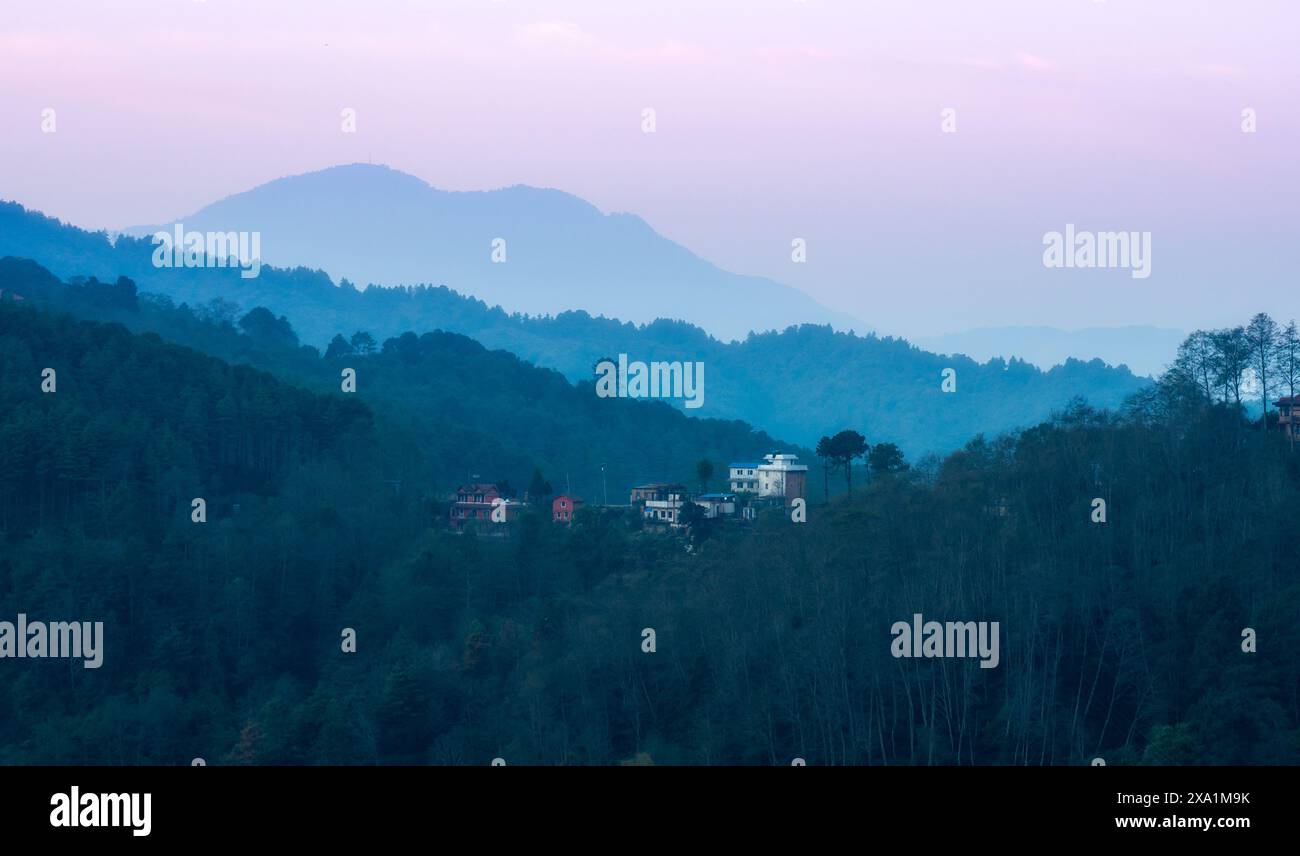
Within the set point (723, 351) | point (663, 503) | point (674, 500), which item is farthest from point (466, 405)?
point (723, 351)

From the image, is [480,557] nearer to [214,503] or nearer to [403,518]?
[403,518]

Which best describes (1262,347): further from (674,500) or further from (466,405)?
(466,405)

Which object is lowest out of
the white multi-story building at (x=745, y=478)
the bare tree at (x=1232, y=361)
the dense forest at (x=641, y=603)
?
the dense forest at (x=641, y=603)

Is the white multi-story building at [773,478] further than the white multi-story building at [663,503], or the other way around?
the white multi-story building at [773,478]

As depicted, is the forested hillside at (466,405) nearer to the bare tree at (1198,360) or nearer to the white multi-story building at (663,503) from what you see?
the white multi-story building at (663,503)

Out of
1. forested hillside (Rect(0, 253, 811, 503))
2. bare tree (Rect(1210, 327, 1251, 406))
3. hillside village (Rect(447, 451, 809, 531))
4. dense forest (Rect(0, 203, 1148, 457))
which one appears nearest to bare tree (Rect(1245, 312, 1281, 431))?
bare tree (Rect(1210, 327, 1251, 406))

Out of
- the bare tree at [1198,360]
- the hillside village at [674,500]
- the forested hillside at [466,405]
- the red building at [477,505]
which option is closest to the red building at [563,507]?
the hillside village at [674,500]

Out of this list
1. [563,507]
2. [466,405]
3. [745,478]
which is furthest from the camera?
[466,405]
